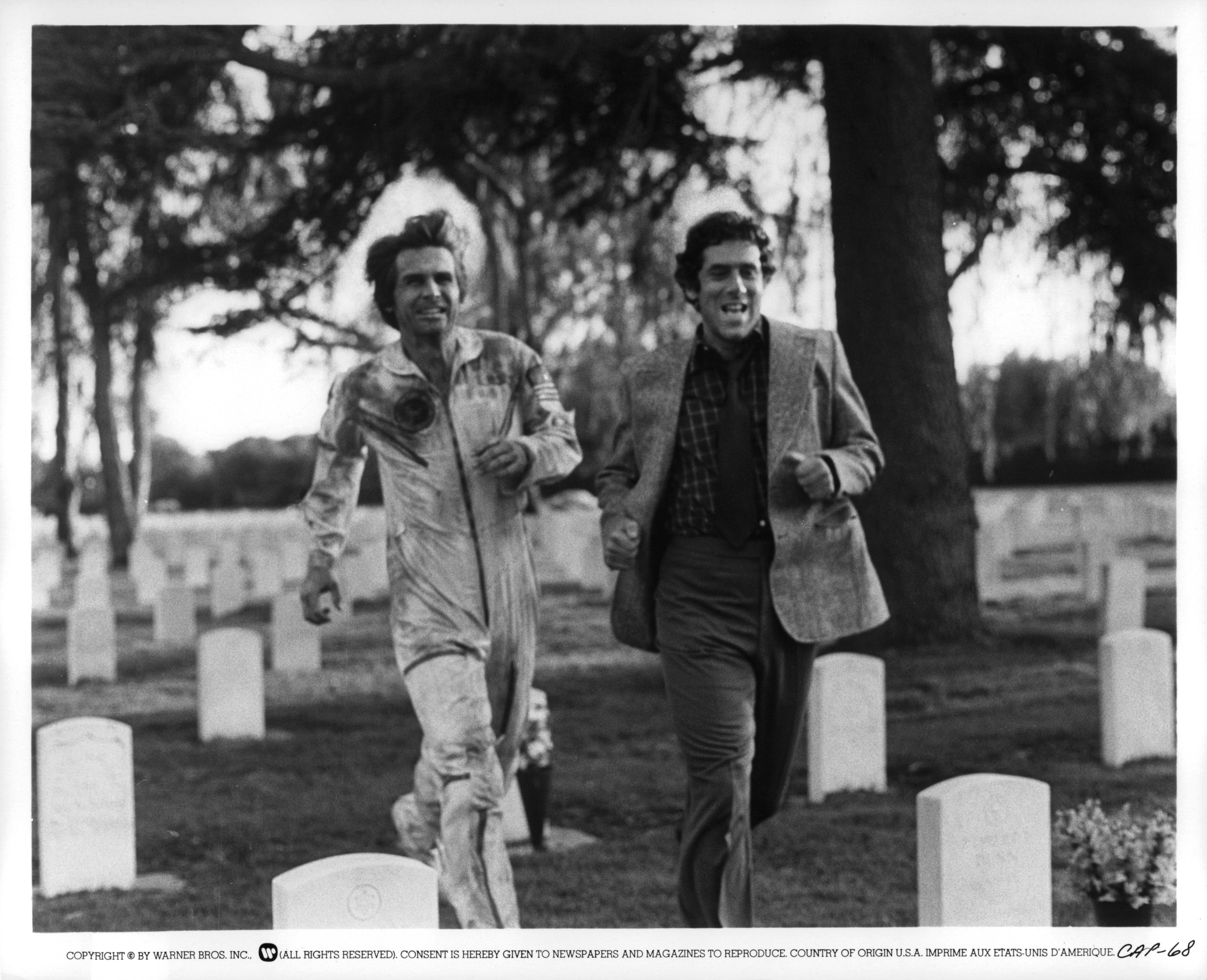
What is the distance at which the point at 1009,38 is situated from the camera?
7.49 m

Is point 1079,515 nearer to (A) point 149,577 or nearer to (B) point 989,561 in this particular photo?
(B) point 989,561

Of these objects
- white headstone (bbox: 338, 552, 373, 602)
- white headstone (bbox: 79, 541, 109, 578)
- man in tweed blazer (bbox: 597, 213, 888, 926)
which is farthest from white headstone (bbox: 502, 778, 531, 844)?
white headstone (bbox: 79, 541, 109, 578)

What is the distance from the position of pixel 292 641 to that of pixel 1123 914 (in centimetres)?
545

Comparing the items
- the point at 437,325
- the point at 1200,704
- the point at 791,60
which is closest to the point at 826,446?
the point at 437,325

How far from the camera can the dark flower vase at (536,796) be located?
20.5ft

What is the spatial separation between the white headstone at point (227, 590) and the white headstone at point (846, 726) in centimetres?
556

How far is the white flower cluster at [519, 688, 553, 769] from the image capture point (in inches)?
245

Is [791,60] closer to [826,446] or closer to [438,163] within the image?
[438,163]

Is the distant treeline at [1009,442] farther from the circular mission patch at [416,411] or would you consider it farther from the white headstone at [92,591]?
the circular mission patch at [416,411]

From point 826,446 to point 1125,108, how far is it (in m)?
3.74

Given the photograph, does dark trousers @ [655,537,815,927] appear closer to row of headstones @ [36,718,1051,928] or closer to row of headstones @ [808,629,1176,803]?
row of headstones @ [36,718,1051,928]

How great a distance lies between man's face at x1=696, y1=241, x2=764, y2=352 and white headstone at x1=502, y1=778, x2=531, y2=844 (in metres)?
2.35

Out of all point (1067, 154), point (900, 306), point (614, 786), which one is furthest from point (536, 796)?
point (1067, 154)

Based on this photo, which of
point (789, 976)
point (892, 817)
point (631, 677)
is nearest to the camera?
point (789, 976)
